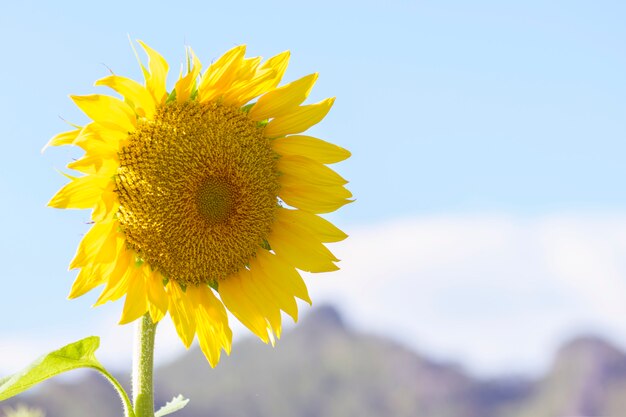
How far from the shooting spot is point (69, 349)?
10.8 ft

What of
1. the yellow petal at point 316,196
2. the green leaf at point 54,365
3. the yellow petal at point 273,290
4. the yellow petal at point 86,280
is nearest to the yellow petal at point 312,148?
the yellow petal at point 316,196

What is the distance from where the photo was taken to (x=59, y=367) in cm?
328

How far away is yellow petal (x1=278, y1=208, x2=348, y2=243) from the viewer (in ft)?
12.6

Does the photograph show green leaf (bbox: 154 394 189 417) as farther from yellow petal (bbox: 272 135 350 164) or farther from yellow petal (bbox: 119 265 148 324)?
yellow petal (bbox: 272 135 350 164)

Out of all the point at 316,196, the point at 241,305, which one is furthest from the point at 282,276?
the point at 316,196

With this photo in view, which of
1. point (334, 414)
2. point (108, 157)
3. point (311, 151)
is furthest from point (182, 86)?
point (334, 414)

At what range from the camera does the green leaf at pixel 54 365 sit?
3174 millimetres

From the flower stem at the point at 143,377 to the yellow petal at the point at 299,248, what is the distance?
2.46 feet

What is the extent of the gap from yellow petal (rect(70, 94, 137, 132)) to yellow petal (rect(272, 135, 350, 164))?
70 centimetres

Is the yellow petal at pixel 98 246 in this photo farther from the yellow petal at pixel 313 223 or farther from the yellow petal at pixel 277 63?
the yellow petal at pixel 277 63

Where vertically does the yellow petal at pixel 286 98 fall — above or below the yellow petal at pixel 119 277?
above

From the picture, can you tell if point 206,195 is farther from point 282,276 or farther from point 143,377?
point 143,377

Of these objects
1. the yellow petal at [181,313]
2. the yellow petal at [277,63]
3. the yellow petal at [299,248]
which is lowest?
the yellow petal at [181,313]

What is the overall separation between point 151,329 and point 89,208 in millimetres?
543
